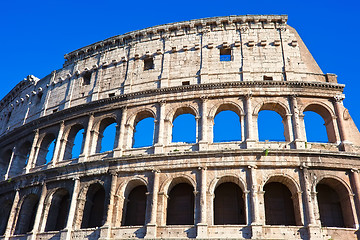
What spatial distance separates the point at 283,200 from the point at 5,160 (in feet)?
64.7

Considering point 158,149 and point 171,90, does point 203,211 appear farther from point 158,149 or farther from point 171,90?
point 171,90

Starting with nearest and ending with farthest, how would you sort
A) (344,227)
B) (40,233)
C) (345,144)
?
(344,227) < (345,144) < (40,233)

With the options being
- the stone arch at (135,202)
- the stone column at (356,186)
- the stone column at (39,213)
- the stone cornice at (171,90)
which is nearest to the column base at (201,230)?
the stone arch at (135,202)

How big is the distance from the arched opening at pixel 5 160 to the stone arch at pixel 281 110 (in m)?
17.8

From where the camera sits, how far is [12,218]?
19078 mm

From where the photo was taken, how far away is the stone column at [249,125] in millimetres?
16328

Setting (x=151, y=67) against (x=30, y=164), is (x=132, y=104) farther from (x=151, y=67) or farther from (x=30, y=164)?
(x=30, y=164)

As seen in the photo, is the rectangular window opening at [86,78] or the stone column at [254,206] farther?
the rectangular window opening at [86,78]

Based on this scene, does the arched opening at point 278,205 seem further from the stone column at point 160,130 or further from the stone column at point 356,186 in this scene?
the stone column at point 160,130

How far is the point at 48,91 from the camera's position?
2364cm

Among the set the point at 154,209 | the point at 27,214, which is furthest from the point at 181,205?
the point at 27,214

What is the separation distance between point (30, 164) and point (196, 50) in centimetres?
1252

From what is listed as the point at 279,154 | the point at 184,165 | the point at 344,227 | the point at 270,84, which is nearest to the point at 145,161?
the point at 184,165

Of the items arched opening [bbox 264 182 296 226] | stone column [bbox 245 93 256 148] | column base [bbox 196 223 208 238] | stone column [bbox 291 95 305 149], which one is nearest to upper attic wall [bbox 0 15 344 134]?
stone column [bbox 245 93 256 148]
